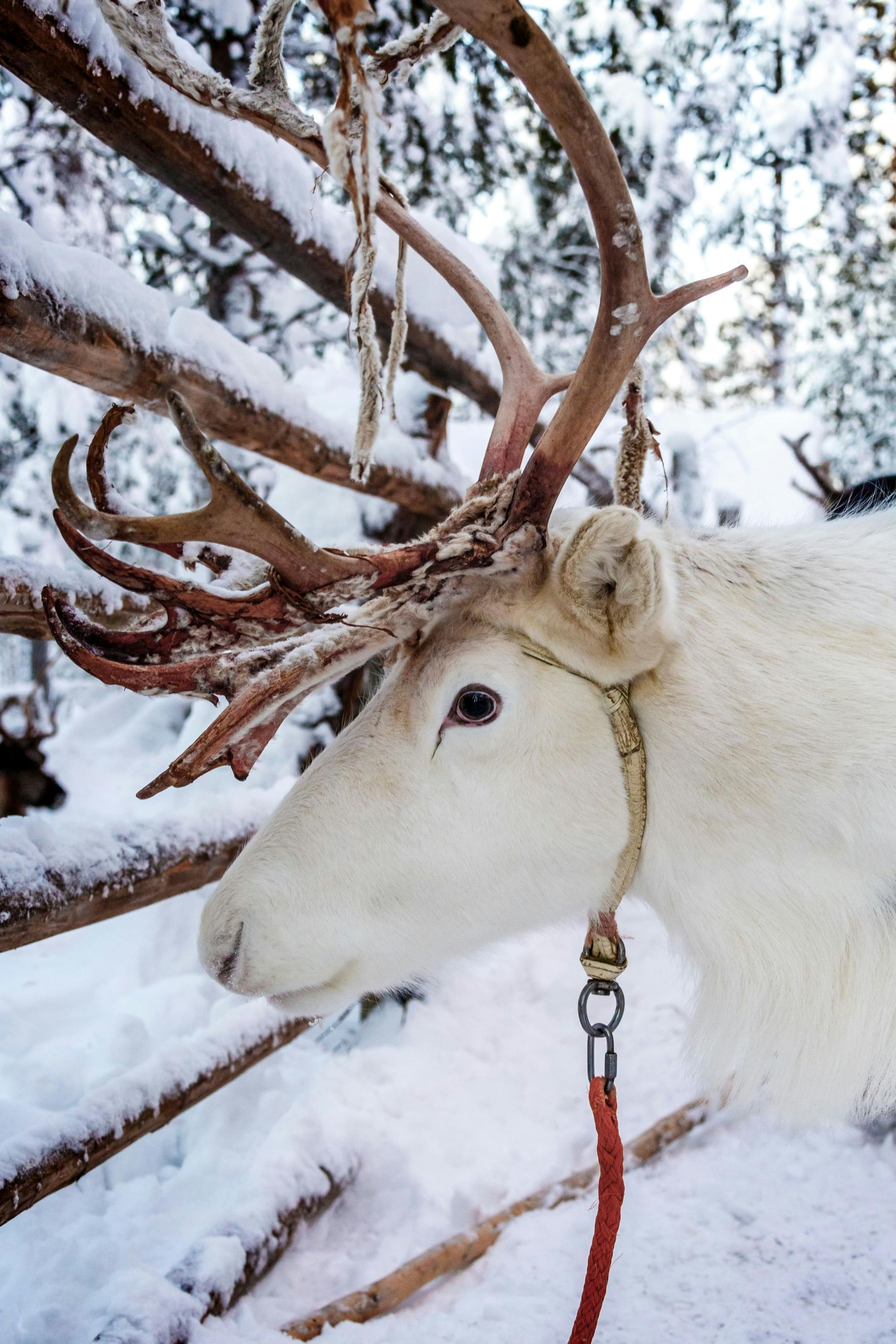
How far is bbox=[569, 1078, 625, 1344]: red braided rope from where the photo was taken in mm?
1550

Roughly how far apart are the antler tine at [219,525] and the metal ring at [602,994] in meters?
1.01

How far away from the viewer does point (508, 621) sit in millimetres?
1761

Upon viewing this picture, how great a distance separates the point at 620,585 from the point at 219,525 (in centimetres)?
75

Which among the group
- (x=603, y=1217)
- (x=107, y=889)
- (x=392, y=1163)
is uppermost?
(x=107, y=889)

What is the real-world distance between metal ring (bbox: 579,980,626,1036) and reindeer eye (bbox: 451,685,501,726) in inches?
23.3

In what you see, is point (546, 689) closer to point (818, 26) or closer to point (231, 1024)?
point (231, 1024)

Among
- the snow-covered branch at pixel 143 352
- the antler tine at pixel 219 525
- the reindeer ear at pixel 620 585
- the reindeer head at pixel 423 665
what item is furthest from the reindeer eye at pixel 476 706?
the snow-covered branch at pixel 143 352

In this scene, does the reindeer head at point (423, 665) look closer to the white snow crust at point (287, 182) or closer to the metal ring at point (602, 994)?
the metal ring at point (602, 994)

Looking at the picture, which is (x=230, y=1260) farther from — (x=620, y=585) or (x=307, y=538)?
(x=620, y=585)

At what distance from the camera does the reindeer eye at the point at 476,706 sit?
1.71 meters

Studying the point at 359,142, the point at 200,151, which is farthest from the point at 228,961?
the point at 200,151

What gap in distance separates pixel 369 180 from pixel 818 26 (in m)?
8.91

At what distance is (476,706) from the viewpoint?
1.72 metres

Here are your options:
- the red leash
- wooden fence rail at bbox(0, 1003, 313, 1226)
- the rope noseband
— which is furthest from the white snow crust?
wooden fence rail at bbox(0, 1003, 313, 1226)
